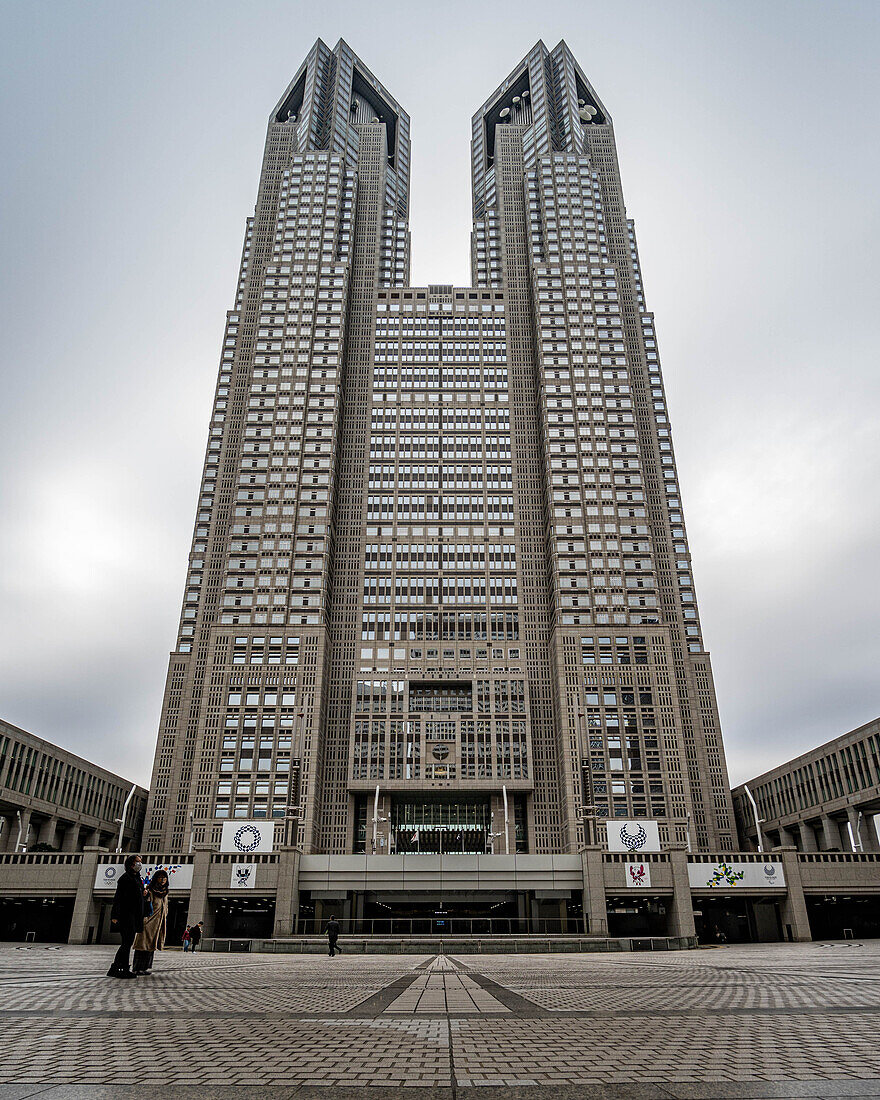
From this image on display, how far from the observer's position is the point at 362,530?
118m

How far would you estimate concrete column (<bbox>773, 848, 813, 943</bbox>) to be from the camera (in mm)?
68188

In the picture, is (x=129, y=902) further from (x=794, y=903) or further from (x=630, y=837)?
(x=630, y=837)

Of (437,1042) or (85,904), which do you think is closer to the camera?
(437,1042)

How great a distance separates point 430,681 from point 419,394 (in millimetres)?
49784

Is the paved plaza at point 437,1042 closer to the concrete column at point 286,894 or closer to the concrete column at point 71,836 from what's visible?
the concrete column at point 286,894

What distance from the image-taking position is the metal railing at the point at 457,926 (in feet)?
245

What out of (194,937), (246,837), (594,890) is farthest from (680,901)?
(246,837)

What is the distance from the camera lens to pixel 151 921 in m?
17.1

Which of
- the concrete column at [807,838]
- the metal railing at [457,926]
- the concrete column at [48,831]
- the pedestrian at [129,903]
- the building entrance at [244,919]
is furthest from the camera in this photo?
the concrete column at [807,838]

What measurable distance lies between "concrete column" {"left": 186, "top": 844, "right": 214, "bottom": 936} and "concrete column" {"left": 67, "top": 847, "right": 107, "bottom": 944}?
27.0ft

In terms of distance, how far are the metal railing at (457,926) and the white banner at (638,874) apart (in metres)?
5.64

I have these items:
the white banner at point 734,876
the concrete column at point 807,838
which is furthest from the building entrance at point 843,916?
the concrete column at point 807,838

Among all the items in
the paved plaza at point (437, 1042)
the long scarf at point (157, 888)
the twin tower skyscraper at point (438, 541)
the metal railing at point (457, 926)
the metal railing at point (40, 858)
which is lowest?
the metal railing at point (457, 926)

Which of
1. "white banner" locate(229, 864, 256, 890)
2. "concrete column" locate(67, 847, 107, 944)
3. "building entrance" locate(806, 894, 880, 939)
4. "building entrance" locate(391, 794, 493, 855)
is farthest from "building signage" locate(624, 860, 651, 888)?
"concrete column" locate(67, 847, 107, 944)
